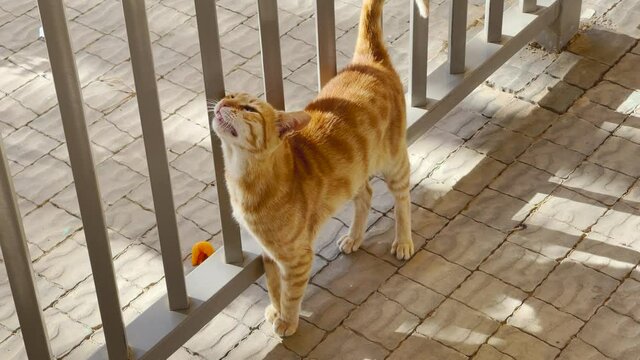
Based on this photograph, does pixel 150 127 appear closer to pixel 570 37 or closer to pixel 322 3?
pixel 322 3

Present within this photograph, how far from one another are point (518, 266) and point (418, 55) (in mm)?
836

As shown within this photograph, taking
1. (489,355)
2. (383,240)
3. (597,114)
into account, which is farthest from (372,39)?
(597,114)

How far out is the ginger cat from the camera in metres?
2.73

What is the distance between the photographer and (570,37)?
4.47 meters

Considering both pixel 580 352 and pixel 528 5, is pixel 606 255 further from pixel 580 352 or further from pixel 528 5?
pixel 528 5

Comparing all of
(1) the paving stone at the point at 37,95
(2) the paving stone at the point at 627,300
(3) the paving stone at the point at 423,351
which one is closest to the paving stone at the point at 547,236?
(2) the paving stone at the point at 627,300

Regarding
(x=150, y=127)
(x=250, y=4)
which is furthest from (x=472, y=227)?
(x=250, y=4)

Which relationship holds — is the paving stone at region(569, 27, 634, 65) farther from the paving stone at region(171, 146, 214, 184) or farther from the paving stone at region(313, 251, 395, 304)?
the paving stone at region(171, 146, 214, 184)

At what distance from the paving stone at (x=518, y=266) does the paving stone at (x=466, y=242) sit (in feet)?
0.12

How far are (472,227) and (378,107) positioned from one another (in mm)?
733

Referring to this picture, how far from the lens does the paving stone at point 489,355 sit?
3.15m

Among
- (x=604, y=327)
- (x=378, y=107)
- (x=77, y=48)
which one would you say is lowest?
(x=604, y=327)

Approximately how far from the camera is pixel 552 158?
3.90 meters

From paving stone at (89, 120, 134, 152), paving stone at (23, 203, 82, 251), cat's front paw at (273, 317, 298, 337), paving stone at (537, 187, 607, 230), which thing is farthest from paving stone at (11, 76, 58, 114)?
paving stone at (537, 187, 607, 230)
